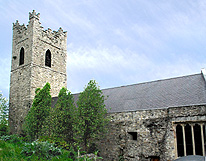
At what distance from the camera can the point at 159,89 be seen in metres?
16.0

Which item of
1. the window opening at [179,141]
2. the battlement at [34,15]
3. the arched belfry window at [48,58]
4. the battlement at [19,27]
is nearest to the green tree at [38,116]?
the arched belfry window at [48,58]

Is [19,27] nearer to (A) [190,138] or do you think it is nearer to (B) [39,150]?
(B) [39,150]

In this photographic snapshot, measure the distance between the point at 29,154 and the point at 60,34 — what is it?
18.0 m

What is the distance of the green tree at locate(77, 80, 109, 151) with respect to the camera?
1402cm

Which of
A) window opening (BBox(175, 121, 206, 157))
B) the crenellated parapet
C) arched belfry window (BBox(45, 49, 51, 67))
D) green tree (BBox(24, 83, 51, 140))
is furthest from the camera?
arched belfry window (BBox(45, 49, 51, 67))

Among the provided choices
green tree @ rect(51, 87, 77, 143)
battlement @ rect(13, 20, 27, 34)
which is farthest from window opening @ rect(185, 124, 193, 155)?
battlement @ rect(13, 20, 27, 34)

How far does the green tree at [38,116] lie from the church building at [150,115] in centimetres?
288

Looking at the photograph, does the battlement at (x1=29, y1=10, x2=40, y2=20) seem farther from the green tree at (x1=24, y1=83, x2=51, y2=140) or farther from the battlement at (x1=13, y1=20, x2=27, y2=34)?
the green tree at (x1=24, y1=83, x2=51, y2=140)

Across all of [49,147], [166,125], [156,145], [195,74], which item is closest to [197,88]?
[195,74]

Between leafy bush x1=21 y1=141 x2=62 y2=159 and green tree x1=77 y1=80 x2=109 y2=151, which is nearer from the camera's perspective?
leafy bush x1=21 y1=141 x2=62 y2=159

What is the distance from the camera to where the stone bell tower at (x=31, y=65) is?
21734mm

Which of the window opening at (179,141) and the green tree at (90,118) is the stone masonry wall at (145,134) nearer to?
the window opening at (179,141)

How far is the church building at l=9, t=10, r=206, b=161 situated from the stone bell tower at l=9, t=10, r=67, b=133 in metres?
0.11

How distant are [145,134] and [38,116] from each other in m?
10.0
